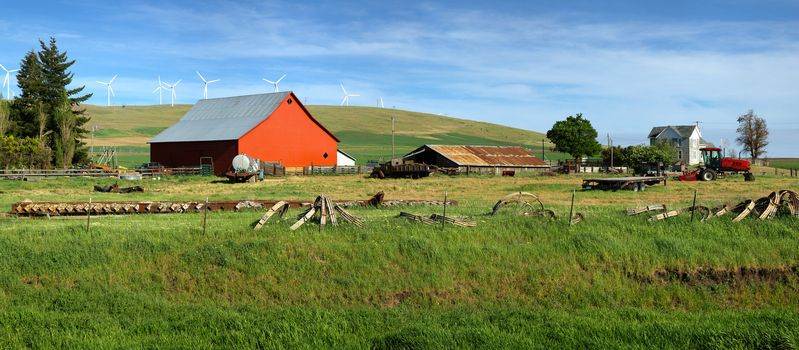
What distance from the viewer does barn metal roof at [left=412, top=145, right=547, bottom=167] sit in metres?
71.1

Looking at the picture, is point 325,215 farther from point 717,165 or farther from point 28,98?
point 28,98

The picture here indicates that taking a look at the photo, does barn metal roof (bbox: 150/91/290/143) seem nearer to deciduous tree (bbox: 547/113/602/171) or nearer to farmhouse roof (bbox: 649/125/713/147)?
deciduous tree (bbox: 547/113/602/171)

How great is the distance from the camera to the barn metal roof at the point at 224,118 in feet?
216

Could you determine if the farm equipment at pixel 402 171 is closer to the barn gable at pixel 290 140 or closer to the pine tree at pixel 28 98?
the barn gable at pixel 290 140

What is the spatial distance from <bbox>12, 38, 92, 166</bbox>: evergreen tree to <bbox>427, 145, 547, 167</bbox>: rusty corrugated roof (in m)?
34.1

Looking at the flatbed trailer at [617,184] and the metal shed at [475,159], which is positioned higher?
the metal shed at [475,159]

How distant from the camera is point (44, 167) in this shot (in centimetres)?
5675

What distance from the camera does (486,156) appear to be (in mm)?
75250

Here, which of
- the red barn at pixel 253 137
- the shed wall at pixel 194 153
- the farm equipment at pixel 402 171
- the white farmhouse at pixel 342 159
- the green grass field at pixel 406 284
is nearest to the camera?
the green grass field at pixel 406 284

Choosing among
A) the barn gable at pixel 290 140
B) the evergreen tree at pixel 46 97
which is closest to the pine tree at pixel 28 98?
the evergreen tree at pixel 46 97

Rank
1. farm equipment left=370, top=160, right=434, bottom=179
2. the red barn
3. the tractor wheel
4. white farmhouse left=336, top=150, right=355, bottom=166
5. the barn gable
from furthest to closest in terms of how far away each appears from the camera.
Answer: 1. white farmhouse left=336, top=150, right=355, bottom=166
2. the barn gable
3. the red barn
4. farm equipment left=370, top=160, right=434, bottom=179
5. the tractor wheel

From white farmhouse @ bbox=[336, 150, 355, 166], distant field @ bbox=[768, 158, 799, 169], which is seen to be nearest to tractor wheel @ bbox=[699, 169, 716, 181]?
white farmhouse @ bbox=[336, 150, 355, 166]

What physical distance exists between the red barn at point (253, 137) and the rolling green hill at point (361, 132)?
35.6m

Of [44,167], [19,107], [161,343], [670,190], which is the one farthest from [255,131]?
[161,343]
